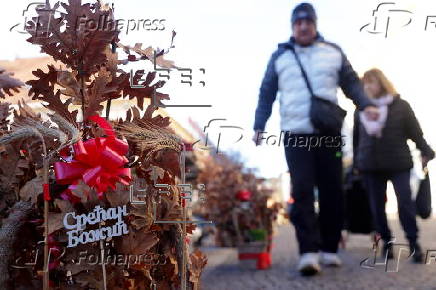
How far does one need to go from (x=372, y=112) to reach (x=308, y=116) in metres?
0.90

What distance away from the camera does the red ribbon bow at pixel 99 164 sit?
1.72 metres

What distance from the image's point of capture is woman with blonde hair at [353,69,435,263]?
5949 mm

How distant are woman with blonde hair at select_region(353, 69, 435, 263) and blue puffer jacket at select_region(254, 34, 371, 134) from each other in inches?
21.3

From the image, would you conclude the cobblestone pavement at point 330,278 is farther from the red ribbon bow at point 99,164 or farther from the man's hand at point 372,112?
the red ribbon bow at point 99,164

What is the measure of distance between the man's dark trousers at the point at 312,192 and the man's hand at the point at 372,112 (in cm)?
49

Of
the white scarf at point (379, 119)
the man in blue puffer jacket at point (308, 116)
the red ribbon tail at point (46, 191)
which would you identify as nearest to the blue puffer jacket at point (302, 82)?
the man in blue puffer jacket at point (308, 116)

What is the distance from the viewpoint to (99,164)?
1731 mm

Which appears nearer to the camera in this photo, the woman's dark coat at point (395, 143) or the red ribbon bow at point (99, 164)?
the red ribbon bow at point (99, 164)

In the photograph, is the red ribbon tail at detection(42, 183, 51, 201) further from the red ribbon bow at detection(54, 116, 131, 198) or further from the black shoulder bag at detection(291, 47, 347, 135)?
the black shoulder bag at detection(291, 47, 347, 135)

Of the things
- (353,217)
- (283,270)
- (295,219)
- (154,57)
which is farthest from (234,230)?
(154,57)

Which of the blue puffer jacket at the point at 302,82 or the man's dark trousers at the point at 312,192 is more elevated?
the blue puffer jacket at the point at 302,82

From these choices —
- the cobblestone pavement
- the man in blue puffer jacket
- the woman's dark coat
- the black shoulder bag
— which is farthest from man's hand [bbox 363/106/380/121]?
the cobblestone pavement

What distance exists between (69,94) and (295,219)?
12.1ft

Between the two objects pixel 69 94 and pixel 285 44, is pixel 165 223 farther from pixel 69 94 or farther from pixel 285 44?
pixel 285 44
